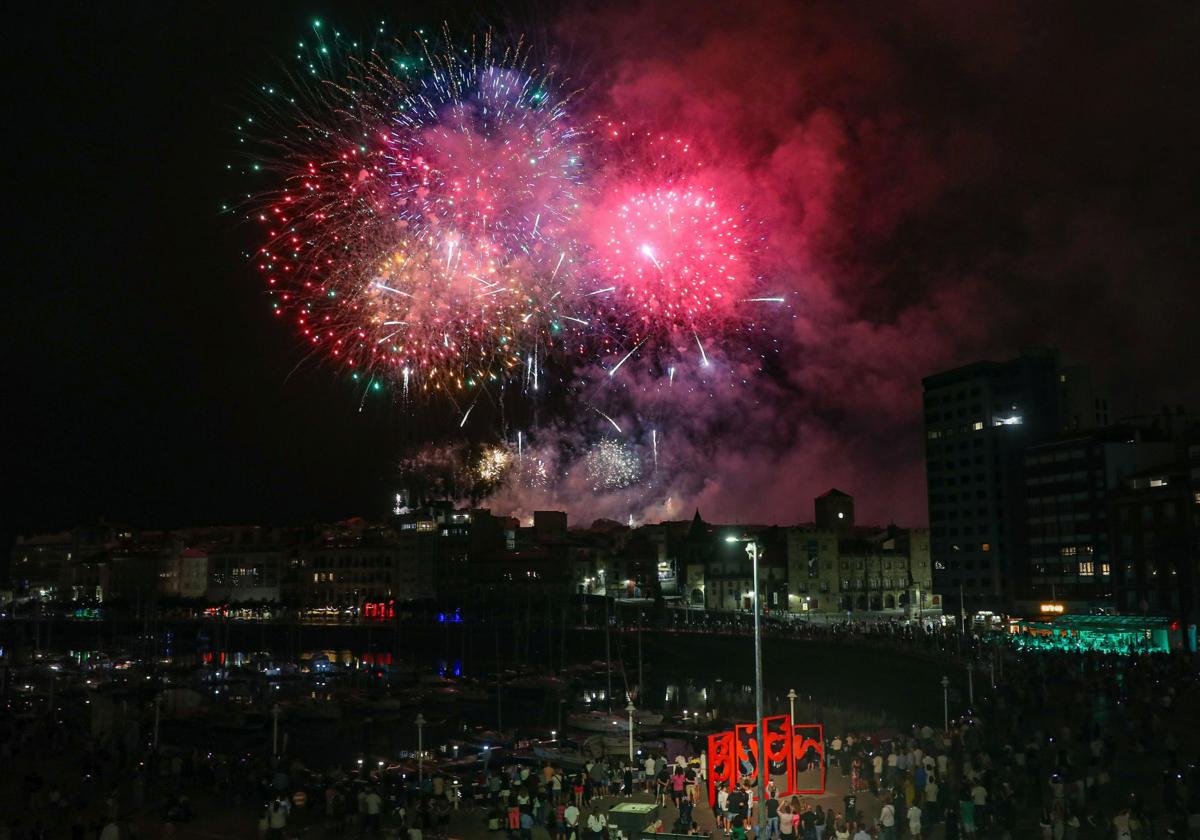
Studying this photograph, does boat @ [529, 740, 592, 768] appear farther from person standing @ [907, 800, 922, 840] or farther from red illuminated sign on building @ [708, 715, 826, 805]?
person standing @ [907, 800, 922, 840]

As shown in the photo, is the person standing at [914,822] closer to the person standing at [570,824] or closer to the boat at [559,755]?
the person standing at [570,824]

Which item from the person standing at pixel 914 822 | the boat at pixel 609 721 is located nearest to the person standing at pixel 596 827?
the person standing at pixel 914 822

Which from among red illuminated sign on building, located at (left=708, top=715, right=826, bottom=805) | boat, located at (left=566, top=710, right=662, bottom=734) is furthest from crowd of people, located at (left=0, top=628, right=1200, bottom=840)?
boat, located at (left=566, top=710, right=662, bottom=734)

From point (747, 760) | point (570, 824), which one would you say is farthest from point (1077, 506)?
point (570, 824)

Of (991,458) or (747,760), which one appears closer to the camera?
(747,760)

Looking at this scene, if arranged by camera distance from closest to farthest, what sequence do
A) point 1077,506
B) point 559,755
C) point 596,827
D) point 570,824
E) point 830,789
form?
point 596,827 < point 570,824 < point 830,789 < point 559,755 < point 1077,506

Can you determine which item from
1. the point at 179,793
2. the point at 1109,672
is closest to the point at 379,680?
the point at 179,793

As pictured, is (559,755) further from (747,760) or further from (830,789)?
(830,789)

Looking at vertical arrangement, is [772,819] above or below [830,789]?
above
